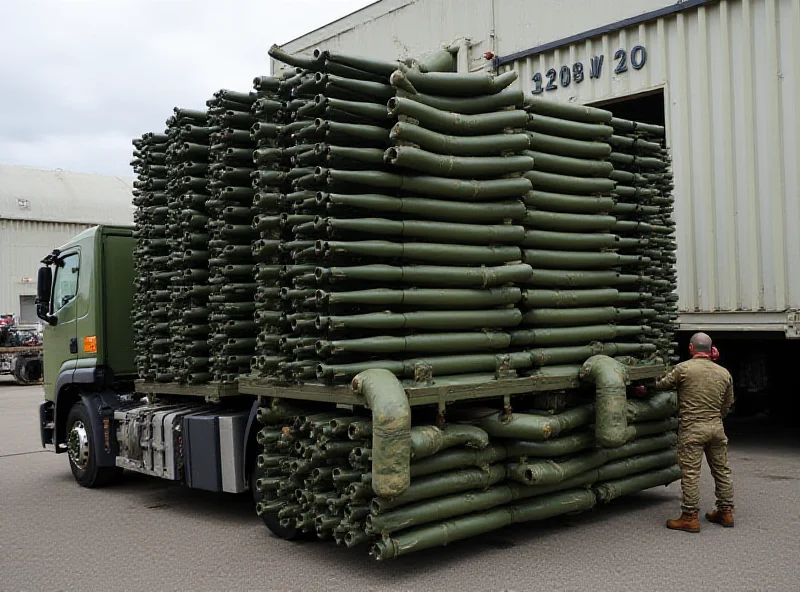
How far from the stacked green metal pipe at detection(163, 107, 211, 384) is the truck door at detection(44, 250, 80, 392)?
2148 millimetres

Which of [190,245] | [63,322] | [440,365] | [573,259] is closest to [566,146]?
[573,259]

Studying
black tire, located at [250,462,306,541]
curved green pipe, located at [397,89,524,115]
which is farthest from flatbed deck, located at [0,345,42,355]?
curved green pipe, located at [397,89,524,115]

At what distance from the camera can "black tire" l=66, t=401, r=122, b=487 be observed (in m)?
9.77

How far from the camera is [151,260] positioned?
909 cm

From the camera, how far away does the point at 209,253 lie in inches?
328

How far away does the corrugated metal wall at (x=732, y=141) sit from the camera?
10617 mm

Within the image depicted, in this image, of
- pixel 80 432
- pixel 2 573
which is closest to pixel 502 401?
pixel 2 573

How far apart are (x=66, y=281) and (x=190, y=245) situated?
2.82 metres

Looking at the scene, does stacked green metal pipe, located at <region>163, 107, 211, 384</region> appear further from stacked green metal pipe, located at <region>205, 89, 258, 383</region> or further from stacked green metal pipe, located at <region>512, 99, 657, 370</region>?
stacked green metal pipe, located at <region>512, 99, 657, 370</region>

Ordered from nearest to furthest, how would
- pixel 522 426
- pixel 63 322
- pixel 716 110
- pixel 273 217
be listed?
pixel 522 426 < pixel 273 217 < pixel 63 322 < pixel 716 110

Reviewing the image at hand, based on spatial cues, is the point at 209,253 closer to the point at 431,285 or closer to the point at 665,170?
the point at 431,285

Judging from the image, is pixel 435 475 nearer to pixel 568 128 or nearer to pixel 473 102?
pixel 473 102

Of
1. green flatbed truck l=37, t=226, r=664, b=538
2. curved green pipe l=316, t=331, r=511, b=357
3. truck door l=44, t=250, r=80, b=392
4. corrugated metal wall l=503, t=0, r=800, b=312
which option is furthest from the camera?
corrugated metal wall l=503, t=0, r=800, b=312

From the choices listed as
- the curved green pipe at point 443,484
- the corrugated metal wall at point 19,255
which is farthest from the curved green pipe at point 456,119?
→ the corrugated metal wall at point 19,255
